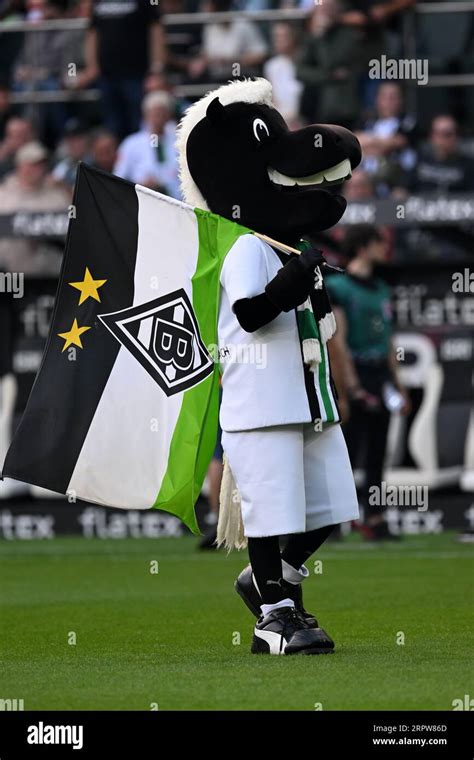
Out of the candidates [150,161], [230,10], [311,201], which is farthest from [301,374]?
[230,10]

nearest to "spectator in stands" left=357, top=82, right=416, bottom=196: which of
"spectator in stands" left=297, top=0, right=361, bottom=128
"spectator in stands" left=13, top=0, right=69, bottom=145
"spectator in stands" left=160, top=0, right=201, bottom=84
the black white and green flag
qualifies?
"spectator in stands" left=297, top=0, right=361, bottom=128

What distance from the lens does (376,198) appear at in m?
14.1

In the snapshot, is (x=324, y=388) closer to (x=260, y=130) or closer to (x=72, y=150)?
(x=260, y=130)

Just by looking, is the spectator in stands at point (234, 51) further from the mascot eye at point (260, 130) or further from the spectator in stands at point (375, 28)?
the mascot eye at point (260, 130)

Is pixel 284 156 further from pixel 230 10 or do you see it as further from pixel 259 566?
pixel 230 10

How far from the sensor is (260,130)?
7.02m

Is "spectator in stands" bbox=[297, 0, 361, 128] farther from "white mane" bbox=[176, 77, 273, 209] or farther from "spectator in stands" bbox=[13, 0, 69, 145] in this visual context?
"white mane" bbox=[176, 77, 273, 209]

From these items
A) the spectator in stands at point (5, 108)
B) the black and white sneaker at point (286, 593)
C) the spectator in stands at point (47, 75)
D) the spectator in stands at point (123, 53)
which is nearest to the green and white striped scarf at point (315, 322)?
the black and white sneaker at point (286, 593)

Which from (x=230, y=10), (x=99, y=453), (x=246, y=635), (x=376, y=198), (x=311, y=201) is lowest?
(x=246, y=635)

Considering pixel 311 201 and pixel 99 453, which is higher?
pixel 311 201

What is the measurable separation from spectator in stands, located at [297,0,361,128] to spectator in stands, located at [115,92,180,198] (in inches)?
57.8

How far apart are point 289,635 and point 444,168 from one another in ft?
30.8

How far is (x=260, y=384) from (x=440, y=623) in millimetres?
1996

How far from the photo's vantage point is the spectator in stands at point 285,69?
16.4 meters
